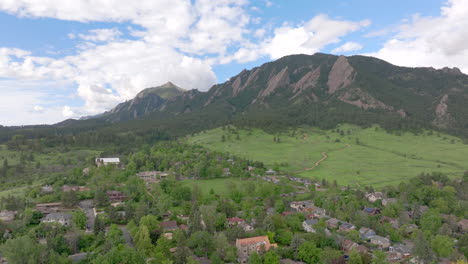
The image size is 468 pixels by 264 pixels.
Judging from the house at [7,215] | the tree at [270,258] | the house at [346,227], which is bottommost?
the house at [346,227]

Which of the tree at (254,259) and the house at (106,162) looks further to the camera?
the house at (106,162)

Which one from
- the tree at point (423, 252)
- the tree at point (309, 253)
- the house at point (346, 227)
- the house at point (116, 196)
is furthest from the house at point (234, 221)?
the house at point (116, 196)

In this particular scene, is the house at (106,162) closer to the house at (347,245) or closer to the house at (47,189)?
the house at (47,189)

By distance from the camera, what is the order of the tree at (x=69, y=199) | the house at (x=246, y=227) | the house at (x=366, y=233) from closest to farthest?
1. the house at (x=366, y=233)
2. the house at (x=246, y=227)
3. the tree at (x=69, y=199)

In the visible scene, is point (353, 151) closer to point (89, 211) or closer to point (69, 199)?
point (89, 211)

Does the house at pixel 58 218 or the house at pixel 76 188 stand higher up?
the house at pixel 76 188

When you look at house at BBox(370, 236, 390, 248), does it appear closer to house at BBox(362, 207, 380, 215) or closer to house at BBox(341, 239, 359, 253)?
house at BBox(341, 239, 359, 253)

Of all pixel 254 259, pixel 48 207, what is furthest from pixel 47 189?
pixel 254 259
